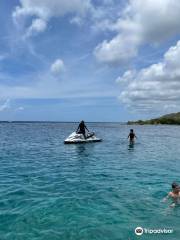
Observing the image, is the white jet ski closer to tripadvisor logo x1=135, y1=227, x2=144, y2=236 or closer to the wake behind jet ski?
the wake behind jet ski

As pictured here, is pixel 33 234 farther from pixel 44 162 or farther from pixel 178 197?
pixel 44 162

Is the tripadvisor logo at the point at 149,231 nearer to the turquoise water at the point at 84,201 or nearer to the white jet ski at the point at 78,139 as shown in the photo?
the turquoise water at the point at 84,201

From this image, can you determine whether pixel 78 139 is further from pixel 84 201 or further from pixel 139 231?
pixel 139 231

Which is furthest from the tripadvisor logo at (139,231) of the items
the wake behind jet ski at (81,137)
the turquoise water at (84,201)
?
the wake behind jet ski at (81,137)

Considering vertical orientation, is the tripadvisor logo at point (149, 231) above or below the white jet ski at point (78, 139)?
below

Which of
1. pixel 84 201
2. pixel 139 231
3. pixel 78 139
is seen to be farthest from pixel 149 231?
pixel 78 139

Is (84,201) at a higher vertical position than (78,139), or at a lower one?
lower

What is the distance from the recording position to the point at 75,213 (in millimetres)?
11297

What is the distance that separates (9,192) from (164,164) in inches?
527

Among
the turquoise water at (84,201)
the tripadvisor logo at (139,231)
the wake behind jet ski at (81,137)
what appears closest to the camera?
the tripadvisor logo at (139,231)

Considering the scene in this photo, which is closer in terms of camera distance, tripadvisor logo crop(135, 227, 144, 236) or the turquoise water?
tripadvisor logo crop(135, 227, 144, 236)

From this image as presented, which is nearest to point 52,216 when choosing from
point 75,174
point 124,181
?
point 124,181

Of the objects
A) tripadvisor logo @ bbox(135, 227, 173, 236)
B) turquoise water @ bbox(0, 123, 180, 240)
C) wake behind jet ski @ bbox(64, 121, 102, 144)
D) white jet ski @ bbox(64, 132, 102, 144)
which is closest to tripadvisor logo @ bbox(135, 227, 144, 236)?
tripadvisor logo @ bbox(135, 227, 173, 236)

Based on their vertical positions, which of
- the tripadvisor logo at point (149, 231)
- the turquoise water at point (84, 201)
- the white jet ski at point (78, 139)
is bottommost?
the tripadvisor logo at point (149, 231)
